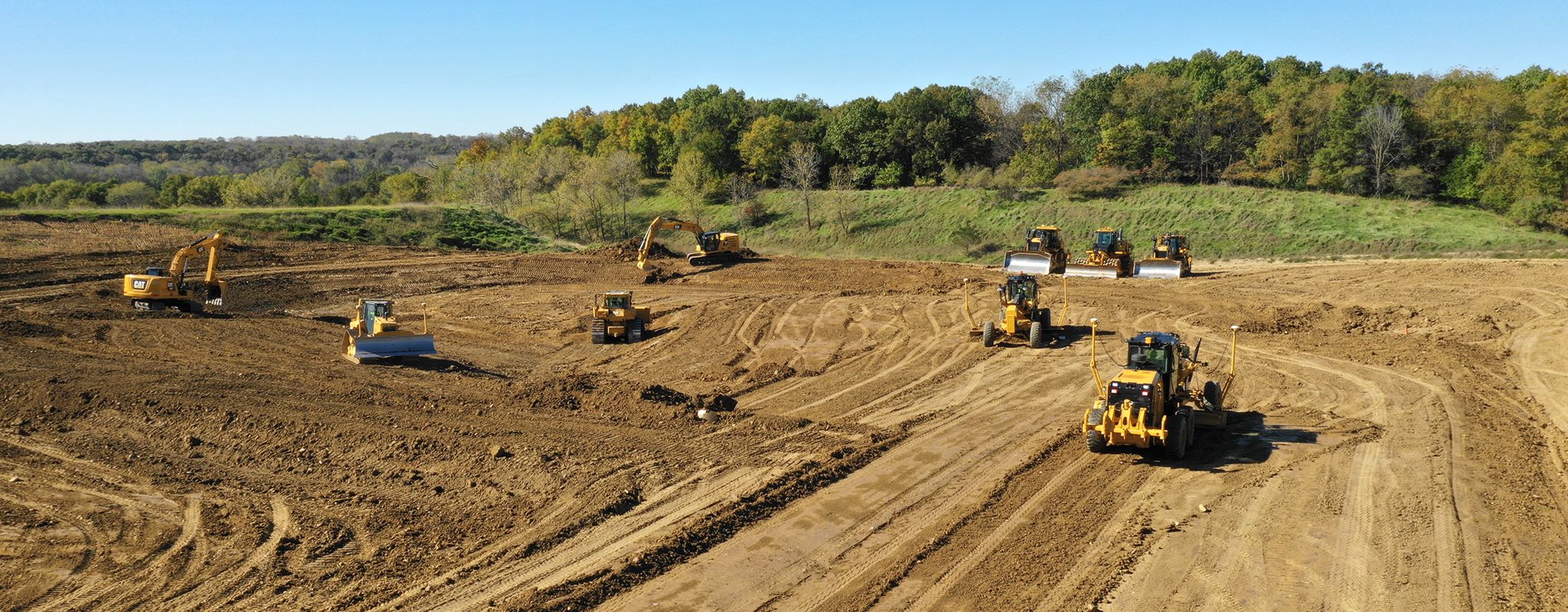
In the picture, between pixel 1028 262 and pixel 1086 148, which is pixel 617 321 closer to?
pixel 1028 262

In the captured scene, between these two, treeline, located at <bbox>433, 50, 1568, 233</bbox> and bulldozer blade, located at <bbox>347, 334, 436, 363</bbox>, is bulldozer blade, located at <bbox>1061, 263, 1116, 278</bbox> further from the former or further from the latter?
bulldozer blade, located at <bbox>347, 334, 436, 363</bbox>

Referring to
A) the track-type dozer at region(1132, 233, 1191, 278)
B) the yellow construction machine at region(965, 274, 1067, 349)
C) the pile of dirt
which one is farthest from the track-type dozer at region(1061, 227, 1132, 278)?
the pile of dirt

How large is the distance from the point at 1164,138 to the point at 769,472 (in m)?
55.7

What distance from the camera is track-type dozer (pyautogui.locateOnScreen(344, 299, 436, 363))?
948 inches

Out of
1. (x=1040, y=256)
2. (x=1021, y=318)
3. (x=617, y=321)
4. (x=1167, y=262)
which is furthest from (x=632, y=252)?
(x=1021, y=318)

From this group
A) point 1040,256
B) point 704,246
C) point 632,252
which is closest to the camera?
point 1040,256

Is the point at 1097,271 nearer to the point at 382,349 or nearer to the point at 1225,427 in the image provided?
the point at 1225,427

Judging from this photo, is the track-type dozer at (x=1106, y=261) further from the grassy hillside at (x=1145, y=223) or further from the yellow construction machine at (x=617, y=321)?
the yellow construction machine at (x=617, y=321)

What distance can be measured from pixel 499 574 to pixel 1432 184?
58.3 metres

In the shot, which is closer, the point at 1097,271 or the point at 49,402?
the point at 49,402

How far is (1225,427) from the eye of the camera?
1688cm

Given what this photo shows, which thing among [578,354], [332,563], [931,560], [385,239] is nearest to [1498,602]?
[931,560]

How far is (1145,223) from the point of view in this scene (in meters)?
54.4

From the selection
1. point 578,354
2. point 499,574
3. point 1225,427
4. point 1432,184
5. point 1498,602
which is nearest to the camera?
point 1498,602
